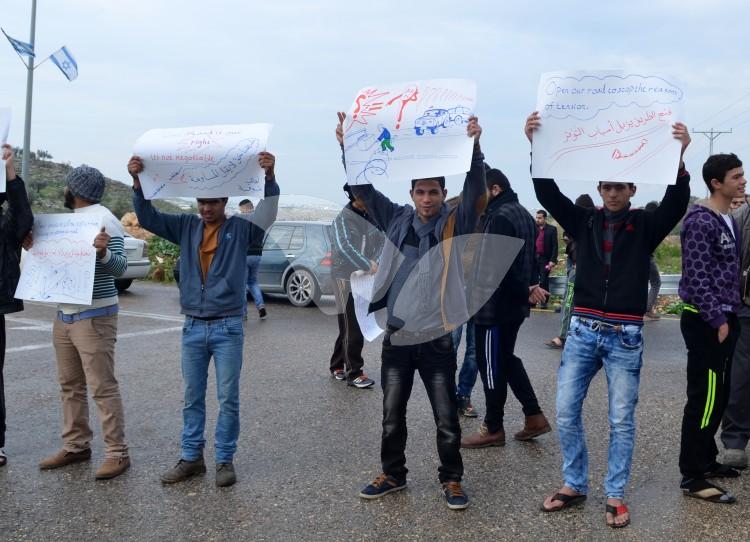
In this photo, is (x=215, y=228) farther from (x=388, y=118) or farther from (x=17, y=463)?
(x=17, y=463)

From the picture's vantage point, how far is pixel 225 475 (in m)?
4.51

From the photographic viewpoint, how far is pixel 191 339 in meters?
4.62

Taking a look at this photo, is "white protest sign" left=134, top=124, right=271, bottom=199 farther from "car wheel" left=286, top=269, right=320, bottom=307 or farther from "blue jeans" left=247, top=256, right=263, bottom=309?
"car wheel" left=286, top=269, right=320, bottom=307

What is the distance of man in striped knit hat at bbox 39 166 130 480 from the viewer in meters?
4.72

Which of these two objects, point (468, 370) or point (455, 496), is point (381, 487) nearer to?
point (455, 496)

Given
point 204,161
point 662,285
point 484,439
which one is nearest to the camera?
point 204,161

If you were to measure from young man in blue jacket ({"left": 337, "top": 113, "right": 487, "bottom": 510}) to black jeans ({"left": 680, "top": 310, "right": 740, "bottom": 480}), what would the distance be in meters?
1.37

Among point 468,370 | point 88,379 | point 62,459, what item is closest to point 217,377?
point 88,379

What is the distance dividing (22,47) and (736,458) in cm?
2102

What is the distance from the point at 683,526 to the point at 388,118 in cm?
269

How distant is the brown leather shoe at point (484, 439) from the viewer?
5281 mm

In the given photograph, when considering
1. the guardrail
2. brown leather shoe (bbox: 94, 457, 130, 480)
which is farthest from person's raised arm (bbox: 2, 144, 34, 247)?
the guardrail

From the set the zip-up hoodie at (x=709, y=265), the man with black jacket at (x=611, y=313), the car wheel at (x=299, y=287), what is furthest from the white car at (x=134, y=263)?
the zip-up hoodie at (x=709, y=265)

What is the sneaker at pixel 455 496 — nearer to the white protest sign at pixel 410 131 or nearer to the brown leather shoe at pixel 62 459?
the white protest sign at pixel 410 131
